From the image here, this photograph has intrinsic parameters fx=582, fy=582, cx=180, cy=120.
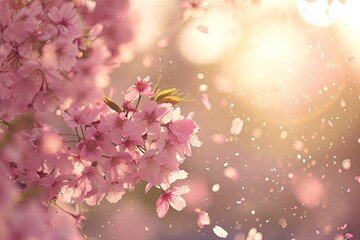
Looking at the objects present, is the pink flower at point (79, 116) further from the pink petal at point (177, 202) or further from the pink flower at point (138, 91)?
the pink petal at point (177, 202)

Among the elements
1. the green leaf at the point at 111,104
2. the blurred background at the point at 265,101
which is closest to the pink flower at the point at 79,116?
the green leaf at the point at 111,104

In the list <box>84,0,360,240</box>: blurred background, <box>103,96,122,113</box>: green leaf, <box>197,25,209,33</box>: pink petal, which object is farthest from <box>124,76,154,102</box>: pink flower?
<box>197,25,209,33</box>: pink petal

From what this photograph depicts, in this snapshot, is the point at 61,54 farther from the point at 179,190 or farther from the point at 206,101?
the point at 206,101

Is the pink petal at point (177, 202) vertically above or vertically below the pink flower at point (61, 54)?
below

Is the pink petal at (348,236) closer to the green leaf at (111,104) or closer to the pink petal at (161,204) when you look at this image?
the pink petal at (161,204)

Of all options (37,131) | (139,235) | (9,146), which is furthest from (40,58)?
(139,235)

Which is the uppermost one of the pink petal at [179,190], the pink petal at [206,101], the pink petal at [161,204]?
the pink petal at [179,190]

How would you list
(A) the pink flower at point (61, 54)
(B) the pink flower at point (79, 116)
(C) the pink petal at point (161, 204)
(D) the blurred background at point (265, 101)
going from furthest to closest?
(D) the blurred background at point (265, 101), (C) the pink petal at point (161, 204), (B) the pink flower at point (79, 116), (A) the pink flower at point (61, 54)

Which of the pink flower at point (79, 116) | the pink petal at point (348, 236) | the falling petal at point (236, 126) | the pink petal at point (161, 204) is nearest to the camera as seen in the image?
the pink flower at point (79, 116)

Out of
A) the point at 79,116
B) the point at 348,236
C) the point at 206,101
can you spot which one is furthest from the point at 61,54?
the point at 348,236

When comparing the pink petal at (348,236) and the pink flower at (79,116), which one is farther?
the pink petal at (348,236)
